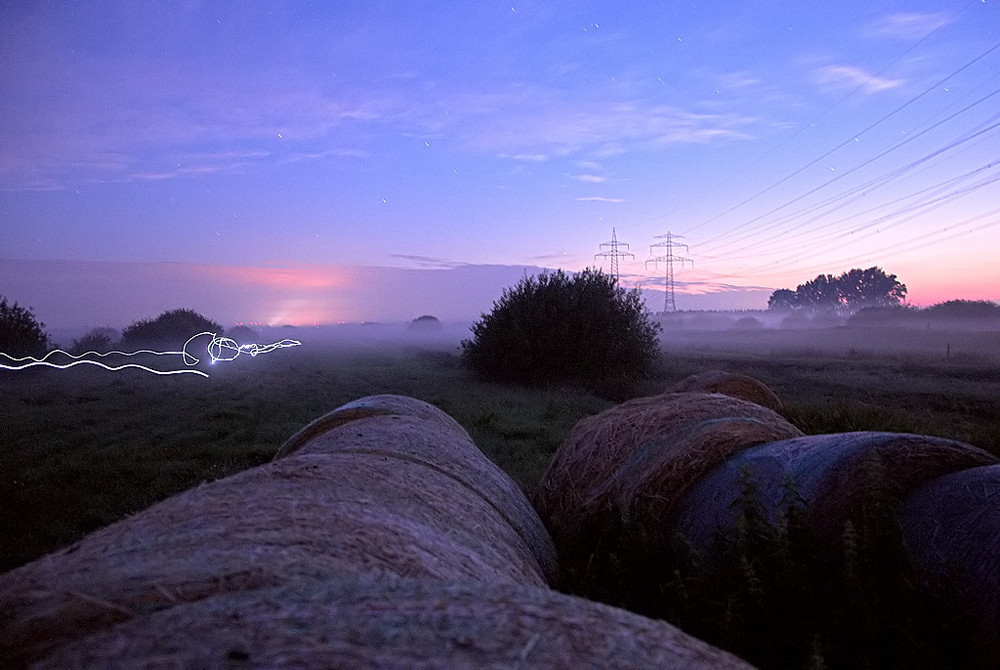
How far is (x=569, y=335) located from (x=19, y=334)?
83.5ft

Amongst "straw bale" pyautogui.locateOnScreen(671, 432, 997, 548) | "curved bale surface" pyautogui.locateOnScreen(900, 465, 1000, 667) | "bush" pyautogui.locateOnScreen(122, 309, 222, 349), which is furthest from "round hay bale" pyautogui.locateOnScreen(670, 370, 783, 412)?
"bush" pyautogui.locateOnScreen(122, 309, 222, 349)

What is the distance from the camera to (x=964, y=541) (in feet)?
10.1

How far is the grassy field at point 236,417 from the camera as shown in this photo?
7.56 m

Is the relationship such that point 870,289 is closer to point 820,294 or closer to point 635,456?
point 820,294

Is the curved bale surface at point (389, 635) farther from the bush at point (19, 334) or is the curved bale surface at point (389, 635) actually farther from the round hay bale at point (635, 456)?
the bush at point (19, 334)

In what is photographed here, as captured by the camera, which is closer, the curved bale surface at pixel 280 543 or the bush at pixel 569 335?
the curved bale surface at pixel 280 543

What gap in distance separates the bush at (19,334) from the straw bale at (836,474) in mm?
32461

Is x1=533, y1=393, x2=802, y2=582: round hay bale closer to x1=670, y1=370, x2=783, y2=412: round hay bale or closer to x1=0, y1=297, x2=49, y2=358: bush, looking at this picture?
x1=670, y1=370, x2=783, y2=412: round hay bale

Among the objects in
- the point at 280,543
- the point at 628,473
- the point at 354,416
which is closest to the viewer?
the point at 280,543

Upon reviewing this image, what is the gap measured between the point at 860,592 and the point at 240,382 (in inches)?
858

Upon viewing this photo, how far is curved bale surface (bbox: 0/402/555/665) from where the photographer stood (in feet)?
5.30

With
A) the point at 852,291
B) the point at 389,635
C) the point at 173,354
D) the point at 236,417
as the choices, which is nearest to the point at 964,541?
the point at 389,635

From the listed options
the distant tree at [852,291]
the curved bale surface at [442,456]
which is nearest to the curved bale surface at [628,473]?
the curved bale surface at [442,456]

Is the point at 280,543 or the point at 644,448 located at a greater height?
the point at 280,543
